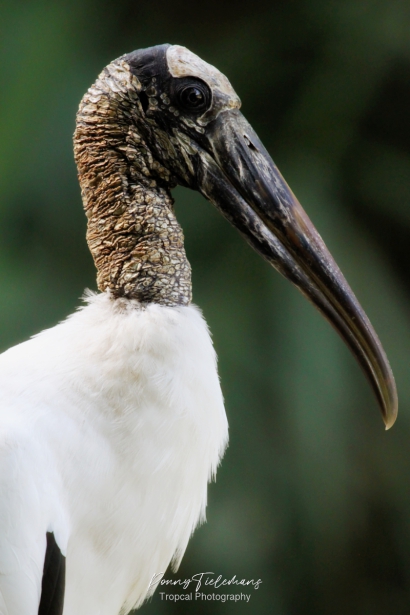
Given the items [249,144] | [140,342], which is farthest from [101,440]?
[249,144]

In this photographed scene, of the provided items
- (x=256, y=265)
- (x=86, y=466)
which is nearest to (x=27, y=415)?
(x=86, y=466)

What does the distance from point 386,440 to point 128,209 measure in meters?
1.50

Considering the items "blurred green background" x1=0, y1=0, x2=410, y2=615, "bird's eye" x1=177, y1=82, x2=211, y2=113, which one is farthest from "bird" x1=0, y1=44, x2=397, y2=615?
"blurred green background" x1=0, y1=0, x2=410, y2=615

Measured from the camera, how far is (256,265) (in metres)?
2.33

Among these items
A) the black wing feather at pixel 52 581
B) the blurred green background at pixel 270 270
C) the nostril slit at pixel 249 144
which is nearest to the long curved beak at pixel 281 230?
the nostril slit at pixel 249 144

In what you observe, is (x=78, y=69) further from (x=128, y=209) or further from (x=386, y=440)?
(x=386, y=440)

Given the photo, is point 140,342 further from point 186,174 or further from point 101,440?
point 186,174

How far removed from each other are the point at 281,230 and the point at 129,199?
9.4 inches

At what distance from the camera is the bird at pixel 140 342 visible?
98cm

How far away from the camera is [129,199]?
103 cm

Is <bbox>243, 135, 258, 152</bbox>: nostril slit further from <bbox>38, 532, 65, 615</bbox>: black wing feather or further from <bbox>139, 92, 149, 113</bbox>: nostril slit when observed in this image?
<bbox>38, 532, 65, 615</bbox>: black wing feather

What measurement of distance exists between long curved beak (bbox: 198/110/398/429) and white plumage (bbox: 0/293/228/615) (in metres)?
0.17

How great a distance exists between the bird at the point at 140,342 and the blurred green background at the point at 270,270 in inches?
43.9

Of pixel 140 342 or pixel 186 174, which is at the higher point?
pixel 186 174
